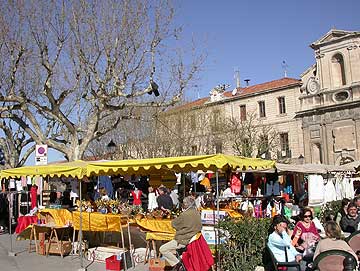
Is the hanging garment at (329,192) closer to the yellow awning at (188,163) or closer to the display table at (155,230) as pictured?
the yellow awning at (188,163)

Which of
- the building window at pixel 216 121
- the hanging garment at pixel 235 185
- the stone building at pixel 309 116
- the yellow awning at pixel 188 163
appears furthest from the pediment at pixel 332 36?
the yellow awning at pixel 188 163

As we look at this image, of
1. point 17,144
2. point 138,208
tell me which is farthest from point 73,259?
point 17,144

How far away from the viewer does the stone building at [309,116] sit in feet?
109

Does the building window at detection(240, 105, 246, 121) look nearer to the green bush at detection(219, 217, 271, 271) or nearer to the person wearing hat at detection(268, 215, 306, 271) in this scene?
the green bush at detection(219, 217, 271, 271)

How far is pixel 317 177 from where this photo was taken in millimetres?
17281

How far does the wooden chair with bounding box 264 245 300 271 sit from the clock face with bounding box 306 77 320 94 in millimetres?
32600

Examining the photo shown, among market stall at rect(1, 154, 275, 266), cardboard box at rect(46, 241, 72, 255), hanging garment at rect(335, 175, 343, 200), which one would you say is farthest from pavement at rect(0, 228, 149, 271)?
hanging garment at rect(335, 175, 343, 200)

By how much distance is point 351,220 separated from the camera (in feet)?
33.0

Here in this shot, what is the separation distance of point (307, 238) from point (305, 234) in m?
0.09

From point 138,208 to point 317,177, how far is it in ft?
28.2

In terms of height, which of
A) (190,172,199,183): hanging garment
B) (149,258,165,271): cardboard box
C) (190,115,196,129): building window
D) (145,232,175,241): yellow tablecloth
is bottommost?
(149,258,165,271): cardboard box

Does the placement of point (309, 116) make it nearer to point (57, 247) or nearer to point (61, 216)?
point (61, 216)

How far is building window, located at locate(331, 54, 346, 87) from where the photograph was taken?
3694cm

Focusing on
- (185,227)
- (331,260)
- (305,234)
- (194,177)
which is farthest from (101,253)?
(194,177)
